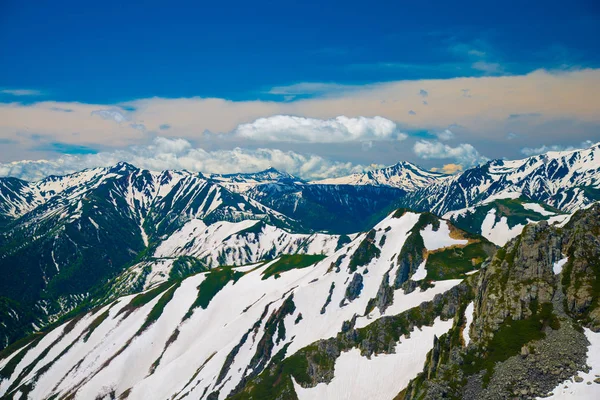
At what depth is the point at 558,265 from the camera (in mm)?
76188

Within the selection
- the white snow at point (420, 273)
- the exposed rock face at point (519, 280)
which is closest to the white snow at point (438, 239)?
the white snow at point (420, 273)

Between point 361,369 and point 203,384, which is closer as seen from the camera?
point 361,369

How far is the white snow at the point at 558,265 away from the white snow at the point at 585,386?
1837 centimetres

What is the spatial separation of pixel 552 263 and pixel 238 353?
145m

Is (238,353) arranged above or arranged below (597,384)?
below

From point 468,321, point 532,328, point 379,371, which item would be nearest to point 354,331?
point 379,371

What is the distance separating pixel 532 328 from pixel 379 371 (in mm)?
54483

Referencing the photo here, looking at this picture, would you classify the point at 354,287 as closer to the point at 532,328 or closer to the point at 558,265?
the point at 558,265

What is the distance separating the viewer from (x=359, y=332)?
426 ft

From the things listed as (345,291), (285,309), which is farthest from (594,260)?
(285,309)

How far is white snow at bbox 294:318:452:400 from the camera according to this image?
10531 centimetres

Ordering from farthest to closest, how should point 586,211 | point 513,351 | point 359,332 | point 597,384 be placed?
point 359,332
point 586,211
point 513,351
point 597,384

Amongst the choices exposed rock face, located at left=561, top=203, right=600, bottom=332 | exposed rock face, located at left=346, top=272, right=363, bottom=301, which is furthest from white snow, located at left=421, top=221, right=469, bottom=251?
exposed rock face, located at left=561, top=203, right=600, bottom=332

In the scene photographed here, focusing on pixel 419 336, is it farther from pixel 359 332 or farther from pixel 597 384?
pixel 597 384
